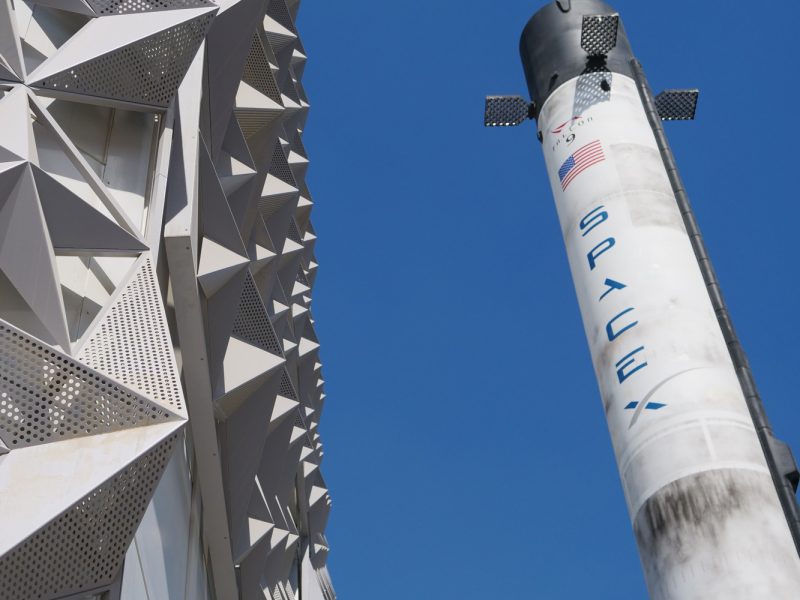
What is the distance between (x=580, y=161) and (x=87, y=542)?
12.5 m

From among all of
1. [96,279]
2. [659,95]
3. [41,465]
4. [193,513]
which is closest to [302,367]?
[659,95]

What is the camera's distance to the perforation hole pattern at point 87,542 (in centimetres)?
741

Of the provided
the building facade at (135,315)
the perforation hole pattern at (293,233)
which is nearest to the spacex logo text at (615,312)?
the building facade at (135,315)

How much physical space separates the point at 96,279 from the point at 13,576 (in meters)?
3.99

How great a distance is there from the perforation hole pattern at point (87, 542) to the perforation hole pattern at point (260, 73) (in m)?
13.9

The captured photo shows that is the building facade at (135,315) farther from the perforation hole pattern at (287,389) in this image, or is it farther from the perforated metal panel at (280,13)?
the perforated metal panel at (280,13)

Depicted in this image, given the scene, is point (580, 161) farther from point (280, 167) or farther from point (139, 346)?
point (139, 346)

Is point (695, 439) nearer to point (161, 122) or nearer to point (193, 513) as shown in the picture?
point (193, 513)

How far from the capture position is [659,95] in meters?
21.2

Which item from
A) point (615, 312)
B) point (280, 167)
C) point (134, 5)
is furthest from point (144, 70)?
point (280, 167)

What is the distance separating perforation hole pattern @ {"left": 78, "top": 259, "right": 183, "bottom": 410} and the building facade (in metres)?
0.02

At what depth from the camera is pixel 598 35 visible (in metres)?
20.1

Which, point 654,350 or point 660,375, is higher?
point 654,350

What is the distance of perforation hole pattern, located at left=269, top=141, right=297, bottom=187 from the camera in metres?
23.4
